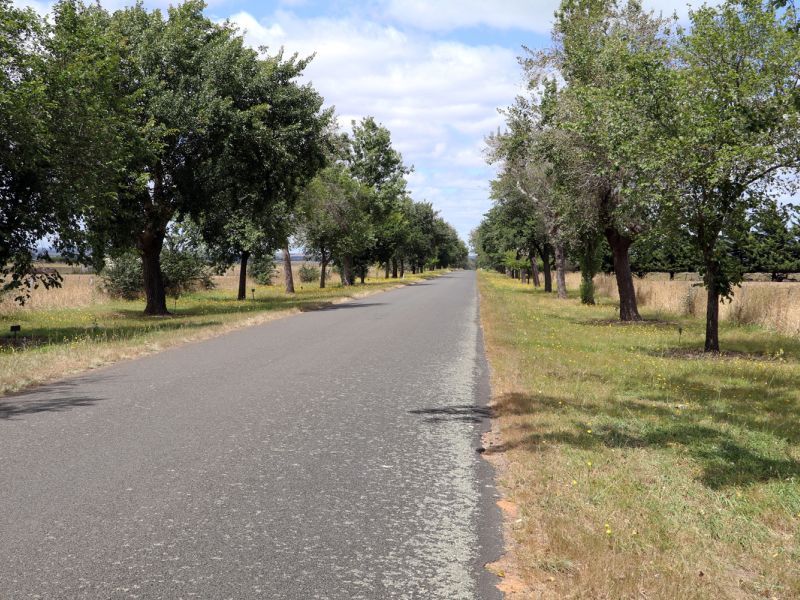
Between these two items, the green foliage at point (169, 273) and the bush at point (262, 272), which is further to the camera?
Answer: the bush at point (262, 272)

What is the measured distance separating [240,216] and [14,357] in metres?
21.9

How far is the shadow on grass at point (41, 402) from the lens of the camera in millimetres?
8117

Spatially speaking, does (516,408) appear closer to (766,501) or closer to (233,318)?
(766,501)

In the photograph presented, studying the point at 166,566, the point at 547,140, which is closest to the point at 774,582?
the point at 166,566

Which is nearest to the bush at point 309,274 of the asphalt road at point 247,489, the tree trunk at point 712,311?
the tree trunk at point 712,311

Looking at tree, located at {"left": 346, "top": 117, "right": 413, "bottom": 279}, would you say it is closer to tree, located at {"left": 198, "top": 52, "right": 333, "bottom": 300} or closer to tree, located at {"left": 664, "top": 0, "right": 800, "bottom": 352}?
tree, located at {"left": 198, "top": 52, "right": 333, "bottom": 300}

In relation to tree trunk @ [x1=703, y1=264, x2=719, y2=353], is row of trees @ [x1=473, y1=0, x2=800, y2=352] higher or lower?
higher

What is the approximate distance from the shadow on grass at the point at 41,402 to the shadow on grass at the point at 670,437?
17.5 ft

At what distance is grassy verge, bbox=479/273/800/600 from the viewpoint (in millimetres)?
3865

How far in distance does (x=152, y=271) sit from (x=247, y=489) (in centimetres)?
A: 2223

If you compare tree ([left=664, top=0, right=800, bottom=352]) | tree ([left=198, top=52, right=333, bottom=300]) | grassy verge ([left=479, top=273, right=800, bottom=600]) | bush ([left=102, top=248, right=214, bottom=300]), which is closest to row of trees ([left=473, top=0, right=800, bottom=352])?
tree ([left=664, top=0, right=800, bottom=352])

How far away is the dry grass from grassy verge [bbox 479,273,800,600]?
23.8ft

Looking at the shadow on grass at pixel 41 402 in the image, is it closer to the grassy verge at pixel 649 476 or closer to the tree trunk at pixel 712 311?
the grassy verge at pixel 649 476

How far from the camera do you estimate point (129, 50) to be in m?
22.8
